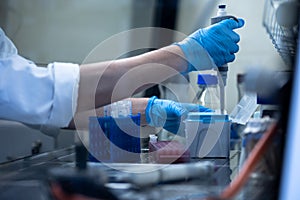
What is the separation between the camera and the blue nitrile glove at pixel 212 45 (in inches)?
53.8

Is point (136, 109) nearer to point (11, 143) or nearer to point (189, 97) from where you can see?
point (189, 97)

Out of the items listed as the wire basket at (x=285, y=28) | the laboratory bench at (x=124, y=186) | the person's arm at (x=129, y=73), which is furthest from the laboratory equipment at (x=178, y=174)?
the person's arm at (x=129, y=73)

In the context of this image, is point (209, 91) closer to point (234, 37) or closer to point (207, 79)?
point (207, 79)

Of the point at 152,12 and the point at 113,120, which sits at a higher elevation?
the point at 152,12

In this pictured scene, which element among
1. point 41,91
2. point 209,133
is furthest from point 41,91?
point 209,133

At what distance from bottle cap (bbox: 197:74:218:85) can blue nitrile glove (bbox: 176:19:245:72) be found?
12 centimetres

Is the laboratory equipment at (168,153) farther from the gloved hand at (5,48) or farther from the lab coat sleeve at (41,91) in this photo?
the gloved hand at (5,48)

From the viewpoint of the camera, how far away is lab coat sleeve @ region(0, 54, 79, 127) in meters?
1.12

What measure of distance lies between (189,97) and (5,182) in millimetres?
997

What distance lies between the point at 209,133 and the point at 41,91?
51cm

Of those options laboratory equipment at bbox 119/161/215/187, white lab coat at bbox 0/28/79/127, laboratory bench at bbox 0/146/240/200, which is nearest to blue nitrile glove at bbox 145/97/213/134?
white lab coat at bbox 0/28/79/127

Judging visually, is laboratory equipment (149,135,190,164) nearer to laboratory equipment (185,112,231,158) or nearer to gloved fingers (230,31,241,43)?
laboratory equipment (185,112,231,158)

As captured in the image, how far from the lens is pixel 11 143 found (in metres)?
1.85

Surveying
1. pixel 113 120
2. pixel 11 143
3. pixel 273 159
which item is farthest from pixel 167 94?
pixel 273 159
